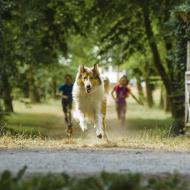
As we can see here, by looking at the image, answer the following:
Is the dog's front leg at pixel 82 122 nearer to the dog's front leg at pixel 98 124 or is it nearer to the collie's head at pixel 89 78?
the dog's front leg at pixel 98 124

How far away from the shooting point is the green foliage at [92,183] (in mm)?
8547

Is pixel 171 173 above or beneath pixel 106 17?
beneath

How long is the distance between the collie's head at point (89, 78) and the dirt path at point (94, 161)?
2.55 m

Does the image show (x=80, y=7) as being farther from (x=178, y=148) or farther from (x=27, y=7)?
(x=178, y=148)

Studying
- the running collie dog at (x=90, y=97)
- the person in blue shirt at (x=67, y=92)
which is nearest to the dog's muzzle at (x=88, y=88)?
the running collie dog at (x=90, y=97)

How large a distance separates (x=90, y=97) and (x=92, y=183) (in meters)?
8.25

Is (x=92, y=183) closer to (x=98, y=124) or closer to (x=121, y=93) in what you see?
(x=98, y=124)

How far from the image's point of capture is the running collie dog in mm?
16688

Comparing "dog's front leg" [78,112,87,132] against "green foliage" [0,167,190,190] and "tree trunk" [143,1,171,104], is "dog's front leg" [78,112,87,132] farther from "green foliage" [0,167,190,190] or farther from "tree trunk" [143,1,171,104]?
"tree trunk" [143,1,171,104]

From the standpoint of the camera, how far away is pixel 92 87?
1678 cm

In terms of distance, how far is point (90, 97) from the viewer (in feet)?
55.8

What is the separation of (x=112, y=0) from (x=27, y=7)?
3.93 meters

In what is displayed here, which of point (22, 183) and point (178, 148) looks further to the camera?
point (178, 148)

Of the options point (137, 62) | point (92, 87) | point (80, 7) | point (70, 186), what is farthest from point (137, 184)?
point (137, 62)
